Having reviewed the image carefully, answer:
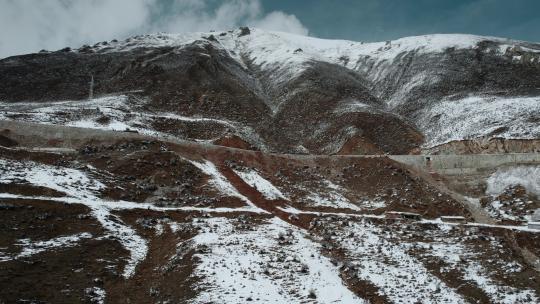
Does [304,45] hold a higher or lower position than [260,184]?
higher

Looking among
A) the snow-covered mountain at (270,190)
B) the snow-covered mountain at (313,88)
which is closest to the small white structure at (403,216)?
the snow-covered mountain at (270,190)

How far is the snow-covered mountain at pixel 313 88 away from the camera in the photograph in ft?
191

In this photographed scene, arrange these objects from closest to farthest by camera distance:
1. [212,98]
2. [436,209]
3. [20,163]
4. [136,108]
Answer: [20,163] → [436,209] → [136,108] → [212,98]

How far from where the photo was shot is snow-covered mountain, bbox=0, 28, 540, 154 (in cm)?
5825

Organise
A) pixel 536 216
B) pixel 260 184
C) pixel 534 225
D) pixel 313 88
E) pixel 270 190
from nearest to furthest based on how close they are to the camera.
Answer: pixel 534 225 → pixel 536 216 → pixel 270 190 → pixel 260 184 → pixel 313 88

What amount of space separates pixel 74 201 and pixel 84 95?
173 feet

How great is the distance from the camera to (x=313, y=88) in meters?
80.3

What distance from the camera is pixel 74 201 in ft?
86.8

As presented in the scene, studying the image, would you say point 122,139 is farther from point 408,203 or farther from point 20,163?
point 408,203

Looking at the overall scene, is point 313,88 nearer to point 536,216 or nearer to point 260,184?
point 260,184

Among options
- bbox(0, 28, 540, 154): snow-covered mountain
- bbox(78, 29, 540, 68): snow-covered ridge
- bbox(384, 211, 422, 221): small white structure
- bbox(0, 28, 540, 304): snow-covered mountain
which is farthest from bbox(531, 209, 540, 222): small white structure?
bbox(78, 29, 540, 68): snow-covered ridge

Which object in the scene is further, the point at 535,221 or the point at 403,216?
the point at 403,216

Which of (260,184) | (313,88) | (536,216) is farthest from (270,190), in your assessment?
(313,88)

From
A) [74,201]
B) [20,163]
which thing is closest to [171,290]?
[74,201]
